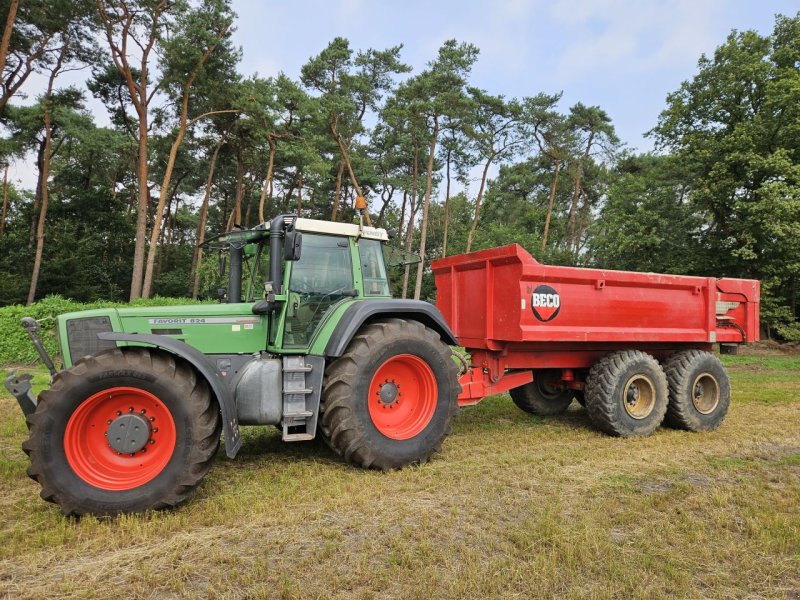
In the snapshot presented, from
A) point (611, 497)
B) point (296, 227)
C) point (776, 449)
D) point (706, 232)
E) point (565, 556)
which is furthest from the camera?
point (706, 232)

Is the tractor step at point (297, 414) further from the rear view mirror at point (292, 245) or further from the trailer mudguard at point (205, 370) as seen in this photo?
the rear view mirror at point (292, 245)

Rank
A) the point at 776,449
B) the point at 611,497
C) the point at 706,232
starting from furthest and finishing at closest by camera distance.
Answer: the point at 706,232 < the point at 776,449 < the point at 611,497

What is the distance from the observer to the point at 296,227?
4.82 metres

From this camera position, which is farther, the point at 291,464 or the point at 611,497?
the point at 291,464

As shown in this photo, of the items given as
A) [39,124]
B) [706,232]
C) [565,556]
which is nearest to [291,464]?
[565,556]

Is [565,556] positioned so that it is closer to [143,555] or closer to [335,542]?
[335,542]

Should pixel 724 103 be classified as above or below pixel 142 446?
above

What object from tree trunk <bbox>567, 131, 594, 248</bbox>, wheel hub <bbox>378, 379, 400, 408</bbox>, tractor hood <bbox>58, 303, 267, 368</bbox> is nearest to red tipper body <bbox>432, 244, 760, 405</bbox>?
wheel hub <bbox>378, 379, 400, 408</bbox>

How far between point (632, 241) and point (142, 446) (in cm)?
2057

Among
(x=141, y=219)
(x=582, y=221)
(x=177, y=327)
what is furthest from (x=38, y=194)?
(x=582, y=221)

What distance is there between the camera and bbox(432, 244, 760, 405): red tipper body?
5758 millimetres

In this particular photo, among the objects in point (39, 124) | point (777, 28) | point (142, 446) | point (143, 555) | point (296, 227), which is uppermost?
point (777, 28)

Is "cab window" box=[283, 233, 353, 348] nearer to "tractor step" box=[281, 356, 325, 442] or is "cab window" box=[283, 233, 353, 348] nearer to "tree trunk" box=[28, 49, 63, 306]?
"tractor step" box=[281, 356, 325, 442]

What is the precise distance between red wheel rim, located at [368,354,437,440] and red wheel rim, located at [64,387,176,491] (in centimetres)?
186
